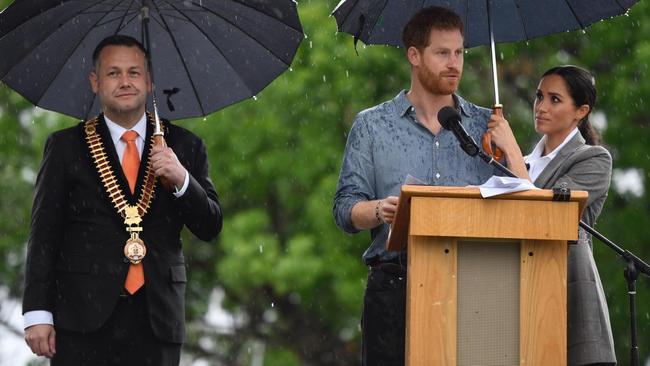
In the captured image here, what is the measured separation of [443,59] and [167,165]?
51.5 inches

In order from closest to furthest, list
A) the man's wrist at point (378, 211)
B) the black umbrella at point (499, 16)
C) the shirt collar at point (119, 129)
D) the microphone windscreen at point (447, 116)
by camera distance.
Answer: the microphone windscreen at point (447, 116), the man's wrist at point (378, 211), the shirt collar at point (119, 129), the black umbrella at point (499, 16)

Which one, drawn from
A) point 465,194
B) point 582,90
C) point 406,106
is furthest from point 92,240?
point 582,90

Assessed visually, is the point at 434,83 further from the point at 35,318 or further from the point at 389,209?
the point at 35,318

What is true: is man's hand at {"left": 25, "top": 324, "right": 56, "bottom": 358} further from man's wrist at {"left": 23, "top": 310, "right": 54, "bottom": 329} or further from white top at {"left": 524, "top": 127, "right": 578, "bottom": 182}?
white top at {"left": 524, "top": 127, "right": 578, "bottom": 182}

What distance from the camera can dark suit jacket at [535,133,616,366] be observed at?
7383 millimetres

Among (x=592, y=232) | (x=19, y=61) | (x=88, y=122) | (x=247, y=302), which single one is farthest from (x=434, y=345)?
(x=247, y=302)

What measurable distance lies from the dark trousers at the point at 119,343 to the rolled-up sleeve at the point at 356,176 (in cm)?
96

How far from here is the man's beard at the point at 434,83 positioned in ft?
24.3

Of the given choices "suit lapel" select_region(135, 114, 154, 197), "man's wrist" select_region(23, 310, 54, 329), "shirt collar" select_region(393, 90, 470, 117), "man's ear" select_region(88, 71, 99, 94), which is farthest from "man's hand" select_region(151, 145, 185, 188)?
"shirt collar" select_region(393, 90, 470, 117)

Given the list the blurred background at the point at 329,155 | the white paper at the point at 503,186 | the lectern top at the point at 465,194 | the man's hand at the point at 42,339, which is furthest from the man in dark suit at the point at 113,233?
the blurred background at the point at 329,155

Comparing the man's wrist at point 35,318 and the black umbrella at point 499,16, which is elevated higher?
the black umbrella at point 499,16

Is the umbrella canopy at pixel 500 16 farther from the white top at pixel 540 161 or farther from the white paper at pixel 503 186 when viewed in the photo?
the white paper at pixel 503 186

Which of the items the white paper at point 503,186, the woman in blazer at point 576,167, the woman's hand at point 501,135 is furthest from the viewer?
the woman in blazer at point 576,167

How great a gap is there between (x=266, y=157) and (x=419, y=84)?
11.3 m
